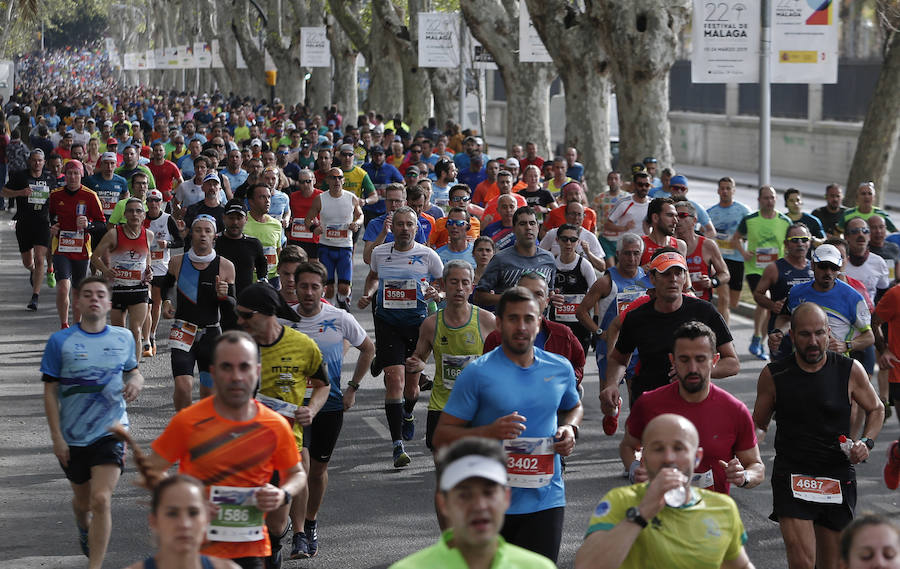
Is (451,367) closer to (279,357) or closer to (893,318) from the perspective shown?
(279,357)

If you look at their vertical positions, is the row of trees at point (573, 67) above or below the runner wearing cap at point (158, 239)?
above

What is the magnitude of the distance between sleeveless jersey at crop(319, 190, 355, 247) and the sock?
549cm

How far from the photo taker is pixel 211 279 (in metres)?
11.0

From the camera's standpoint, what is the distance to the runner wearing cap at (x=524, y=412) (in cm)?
639

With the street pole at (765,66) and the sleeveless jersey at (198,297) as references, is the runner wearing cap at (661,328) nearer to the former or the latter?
the sleeveless jersey at (198,297)

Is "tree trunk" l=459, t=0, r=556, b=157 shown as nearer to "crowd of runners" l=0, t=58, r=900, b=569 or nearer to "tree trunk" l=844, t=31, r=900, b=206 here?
"tree trunk" l=844, t=31, r=900, b=206

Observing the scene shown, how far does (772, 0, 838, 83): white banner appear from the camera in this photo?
16.9m

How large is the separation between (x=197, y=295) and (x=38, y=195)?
753 centimetres

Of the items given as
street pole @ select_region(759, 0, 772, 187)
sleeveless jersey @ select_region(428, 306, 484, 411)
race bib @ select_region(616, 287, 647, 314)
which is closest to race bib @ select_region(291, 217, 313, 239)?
street pole @ select_region(759, 0, 772, 187)

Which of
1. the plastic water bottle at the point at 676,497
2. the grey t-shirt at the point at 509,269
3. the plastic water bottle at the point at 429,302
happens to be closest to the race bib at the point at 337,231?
the plastic water bottle at the point at 429,302

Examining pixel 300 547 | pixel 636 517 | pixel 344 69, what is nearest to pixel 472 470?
pixel 636 517

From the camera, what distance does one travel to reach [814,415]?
24.0 ft

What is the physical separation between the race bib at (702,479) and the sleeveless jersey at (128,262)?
26.6ft

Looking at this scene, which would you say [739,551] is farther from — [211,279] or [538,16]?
[538,16]
